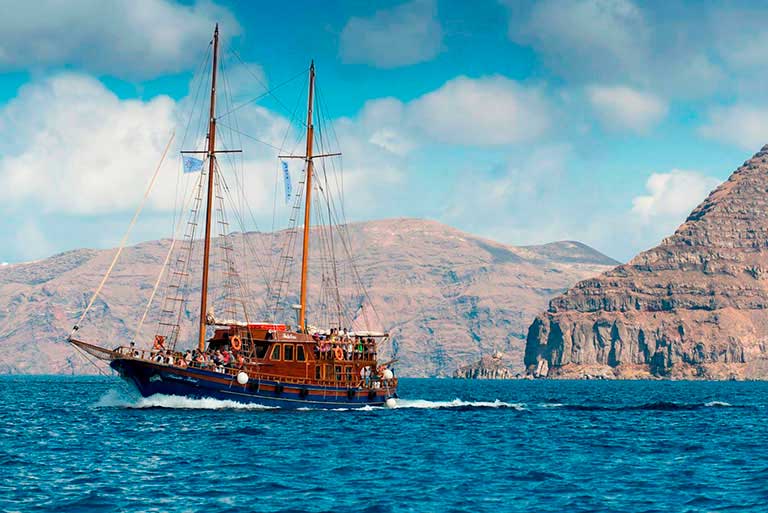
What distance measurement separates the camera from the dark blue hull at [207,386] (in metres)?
81.5

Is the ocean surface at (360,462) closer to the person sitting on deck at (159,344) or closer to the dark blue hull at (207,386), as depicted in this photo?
the dark blue hull at (207,386)

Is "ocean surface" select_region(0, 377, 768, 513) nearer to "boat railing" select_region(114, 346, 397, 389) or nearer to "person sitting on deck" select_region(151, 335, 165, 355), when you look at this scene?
"boat railing" select_region(114, 346, 397, 389)

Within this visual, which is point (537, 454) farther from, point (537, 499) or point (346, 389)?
point (346, 389)

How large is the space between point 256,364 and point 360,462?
1226 inches

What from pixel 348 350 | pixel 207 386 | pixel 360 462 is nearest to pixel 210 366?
pixel 207 386

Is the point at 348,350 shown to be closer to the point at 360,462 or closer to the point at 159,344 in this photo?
the point at 159,344

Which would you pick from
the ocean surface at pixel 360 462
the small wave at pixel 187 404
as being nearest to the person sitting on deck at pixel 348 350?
the ocean surface at pixel 360 462

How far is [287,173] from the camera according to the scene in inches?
3878

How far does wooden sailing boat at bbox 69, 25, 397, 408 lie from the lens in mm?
81875

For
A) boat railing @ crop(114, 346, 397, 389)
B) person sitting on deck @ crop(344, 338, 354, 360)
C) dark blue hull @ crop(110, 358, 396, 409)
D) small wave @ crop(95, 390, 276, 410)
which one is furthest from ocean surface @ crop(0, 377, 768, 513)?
person sitting on deck @ crop(344, 338, 354, 360)

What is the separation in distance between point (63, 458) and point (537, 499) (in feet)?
83.0

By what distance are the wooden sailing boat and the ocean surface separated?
1.69m

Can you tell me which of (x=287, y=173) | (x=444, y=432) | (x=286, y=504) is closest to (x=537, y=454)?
(x=444, y=432)

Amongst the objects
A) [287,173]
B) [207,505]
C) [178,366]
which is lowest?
[207,505]
